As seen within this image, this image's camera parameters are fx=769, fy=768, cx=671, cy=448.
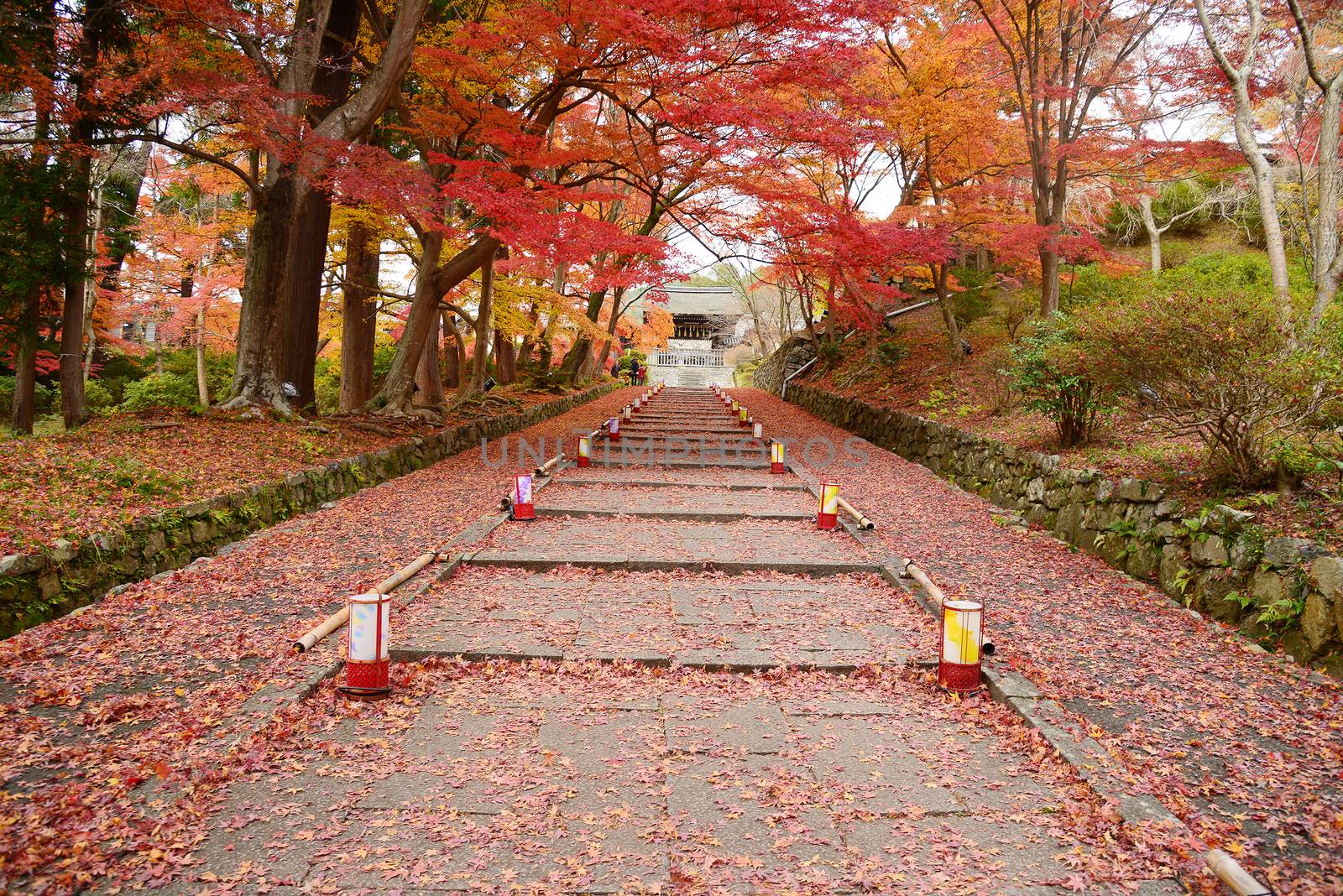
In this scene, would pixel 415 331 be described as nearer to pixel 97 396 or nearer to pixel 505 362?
pixel 97 396

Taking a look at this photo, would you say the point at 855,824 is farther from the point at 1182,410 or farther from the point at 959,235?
the point at 959,235

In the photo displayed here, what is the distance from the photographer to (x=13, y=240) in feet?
27.7

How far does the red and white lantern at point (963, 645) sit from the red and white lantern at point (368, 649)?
284cm

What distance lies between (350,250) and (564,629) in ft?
35.7

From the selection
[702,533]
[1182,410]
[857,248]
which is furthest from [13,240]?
[1182,410]

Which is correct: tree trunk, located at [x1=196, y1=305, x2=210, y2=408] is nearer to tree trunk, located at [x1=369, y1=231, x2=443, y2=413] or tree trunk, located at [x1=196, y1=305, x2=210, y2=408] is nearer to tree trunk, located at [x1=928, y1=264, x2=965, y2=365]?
tree trunk, located at [x1=369, y1=231, x2=443, y2=413]

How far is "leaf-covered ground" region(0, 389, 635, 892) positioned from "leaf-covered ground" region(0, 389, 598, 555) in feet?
2.18

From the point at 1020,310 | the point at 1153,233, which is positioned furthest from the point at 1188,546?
the point at 1153,233

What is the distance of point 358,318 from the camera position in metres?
13.8

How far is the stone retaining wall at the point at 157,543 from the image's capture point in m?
4.59

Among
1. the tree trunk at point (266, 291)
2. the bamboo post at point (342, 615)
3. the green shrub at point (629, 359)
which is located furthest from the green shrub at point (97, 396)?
the green shrub at point (629, 359)

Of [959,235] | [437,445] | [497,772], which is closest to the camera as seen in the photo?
[497,772]

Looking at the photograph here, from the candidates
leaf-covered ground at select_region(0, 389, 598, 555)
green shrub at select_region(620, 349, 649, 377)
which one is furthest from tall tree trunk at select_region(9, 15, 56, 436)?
green shrub at select_region(620, 349, 649, 377)

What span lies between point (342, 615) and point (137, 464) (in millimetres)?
3379
